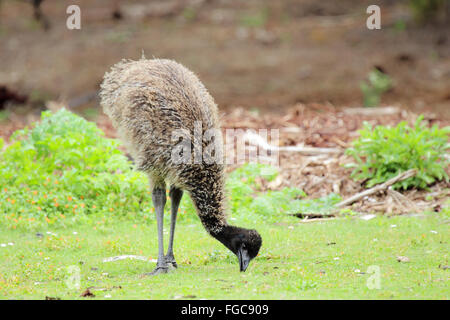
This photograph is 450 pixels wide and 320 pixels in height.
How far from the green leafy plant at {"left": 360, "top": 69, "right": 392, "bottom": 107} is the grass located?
8.76 m

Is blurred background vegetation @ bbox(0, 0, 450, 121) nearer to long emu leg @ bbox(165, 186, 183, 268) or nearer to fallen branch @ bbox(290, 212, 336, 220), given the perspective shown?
fallen branch @ bbox(290, 212, 336, 220)

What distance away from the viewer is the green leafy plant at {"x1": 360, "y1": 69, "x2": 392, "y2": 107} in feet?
61.4

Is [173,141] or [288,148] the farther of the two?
[288,148]

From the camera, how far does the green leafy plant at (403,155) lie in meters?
11.2

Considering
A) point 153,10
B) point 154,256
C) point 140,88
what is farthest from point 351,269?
point 153,10

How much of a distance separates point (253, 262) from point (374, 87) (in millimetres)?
12356

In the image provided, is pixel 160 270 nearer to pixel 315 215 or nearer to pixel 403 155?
pixel 315 215

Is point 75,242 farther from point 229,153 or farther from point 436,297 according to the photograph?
point 436,297

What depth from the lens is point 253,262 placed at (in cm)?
841

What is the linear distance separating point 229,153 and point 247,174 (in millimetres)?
1233

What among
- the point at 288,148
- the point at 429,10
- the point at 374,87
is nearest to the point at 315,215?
the point at 288,148

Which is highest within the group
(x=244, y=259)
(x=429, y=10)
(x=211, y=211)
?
(x=429, y=10)

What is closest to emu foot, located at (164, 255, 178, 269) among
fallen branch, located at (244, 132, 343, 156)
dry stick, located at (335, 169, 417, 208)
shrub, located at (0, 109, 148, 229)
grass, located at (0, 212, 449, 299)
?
grass, located at (0, 212, 449, 299)
